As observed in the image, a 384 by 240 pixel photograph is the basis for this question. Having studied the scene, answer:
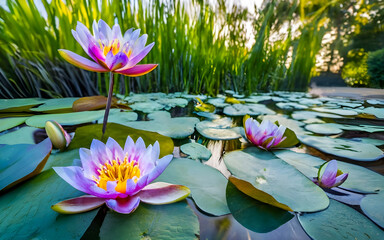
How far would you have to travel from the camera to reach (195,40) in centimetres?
200

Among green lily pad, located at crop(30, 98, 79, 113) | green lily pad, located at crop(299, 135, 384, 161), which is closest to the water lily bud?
green lily pad, located at crop(30, 98, 79, 113)

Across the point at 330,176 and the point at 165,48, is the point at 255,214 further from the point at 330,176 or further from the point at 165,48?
the point at 165,48

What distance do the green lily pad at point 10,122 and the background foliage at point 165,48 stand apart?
20.4 inches

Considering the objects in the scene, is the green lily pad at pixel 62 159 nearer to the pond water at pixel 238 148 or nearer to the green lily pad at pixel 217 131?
the pond water at pixel 238 148

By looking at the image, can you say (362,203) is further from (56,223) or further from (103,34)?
(103,34)

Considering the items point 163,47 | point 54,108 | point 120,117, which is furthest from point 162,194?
point 163,47

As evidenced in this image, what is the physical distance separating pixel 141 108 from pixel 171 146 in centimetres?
66

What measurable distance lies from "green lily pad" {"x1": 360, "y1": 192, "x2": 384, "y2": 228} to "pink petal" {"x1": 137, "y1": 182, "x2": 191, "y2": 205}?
1.21 ft

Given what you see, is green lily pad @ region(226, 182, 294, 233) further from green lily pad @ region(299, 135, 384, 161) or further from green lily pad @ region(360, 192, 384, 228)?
green lily pad @ region(299, 135, 384, 161)

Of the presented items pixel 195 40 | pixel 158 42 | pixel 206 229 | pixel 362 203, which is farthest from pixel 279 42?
pixel 206 229

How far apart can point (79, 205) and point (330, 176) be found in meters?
0.55

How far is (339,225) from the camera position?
0.32 metres

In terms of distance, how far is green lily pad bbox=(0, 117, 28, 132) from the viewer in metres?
0.63

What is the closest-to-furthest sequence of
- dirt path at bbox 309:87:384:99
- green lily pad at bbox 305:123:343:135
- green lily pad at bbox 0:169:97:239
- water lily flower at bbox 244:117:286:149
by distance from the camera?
green lily pad at bbox 0:169:97:239
water lily flower at bbox 244:117:286:149
green lily pad at bbox 305:123:343:135
dirt path at bbox 309:87:384:99
